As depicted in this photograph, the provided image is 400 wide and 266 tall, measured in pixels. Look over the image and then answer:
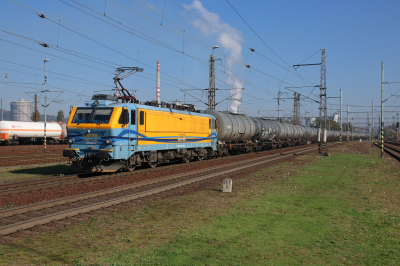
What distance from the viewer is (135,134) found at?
55.4 feet

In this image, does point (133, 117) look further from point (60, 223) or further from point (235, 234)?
point (235, 234)

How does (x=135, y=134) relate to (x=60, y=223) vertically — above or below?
above

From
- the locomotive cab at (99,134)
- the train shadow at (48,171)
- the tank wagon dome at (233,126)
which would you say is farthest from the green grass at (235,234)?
the tank wagon dome at (233,126)

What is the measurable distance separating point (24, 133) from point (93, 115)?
39077mm

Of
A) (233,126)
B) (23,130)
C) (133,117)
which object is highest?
(133,117)

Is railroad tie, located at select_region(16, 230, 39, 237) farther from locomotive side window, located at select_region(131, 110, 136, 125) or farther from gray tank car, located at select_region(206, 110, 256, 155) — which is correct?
gray tank car, located at select_region(206, 110, 256, 155)

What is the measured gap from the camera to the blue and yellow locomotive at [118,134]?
50.8ft

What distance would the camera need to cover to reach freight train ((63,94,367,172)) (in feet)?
51.0

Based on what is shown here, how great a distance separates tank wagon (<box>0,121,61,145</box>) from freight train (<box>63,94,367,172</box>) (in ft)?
113

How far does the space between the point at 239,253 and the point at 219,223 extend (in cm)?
208

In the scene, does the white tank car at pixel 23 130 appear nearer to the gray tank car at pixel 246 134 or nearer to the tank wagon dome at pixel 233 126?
the gray tank car at pixel 246 134

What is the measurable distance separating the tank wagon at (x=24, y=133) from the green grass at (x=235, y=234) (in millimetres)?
44856

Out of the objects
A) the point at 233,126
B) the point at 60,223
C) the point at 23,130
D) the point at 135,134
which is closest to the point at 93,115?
the point at 135,134

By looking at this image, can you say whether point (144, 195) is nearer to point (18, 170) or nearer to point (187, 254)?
point (187, 254)
